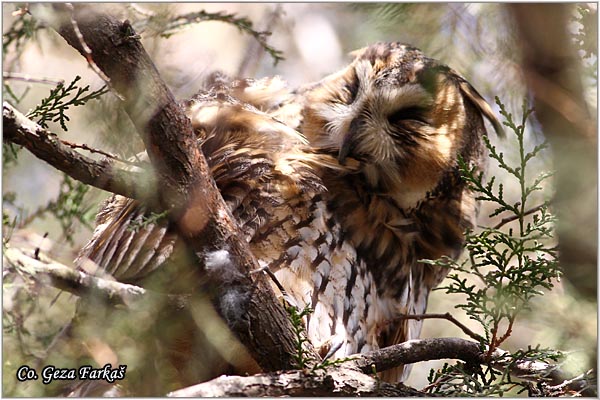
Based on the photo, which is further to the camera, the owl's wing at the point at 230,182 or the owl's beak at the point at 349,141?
the owl's beak at the point at 349,141

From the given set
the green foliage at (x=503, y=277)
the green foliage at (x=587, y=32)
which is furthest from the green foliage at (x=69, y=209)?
the green foliage at (x=587, y=32)

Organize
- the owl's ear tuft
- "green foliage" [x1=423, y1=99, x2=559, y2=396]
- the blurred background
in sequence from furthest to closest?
the owl's ear tuft → the blurred background → "green foliage" [x1=423, y1=99, x2=559, y2=396]

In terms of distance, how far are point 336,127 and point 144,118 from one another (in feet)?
3.19

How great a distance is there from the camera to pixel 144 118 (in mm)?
1637

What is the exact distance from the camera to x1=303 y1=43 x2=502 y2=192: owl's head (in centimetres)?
242

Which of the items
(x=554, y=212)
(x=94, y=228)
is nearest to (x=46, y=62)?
(x=94, y=228)

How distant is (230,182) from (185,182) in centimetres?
62

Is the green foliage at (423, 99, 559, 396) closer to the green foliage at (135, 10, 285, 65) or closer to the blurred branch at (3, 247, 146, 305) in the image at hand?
the blurred branch at (3, 247, 146, 305)

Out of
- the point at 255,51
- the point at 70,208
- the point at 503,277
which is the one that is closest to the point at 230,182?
the point at 70,208

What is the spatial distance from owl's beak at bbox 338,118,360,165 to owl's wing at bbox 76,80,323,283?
4.6 inches

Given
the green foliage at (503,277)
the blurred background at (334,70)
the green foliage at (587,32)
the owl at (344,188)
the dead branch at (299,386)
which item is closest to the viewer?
the dead branch at (299,386)

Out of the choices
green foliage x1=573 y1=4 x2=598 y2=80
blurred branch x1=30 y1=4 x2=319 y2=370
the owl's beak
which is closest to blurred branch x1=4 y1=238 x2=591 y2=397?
blurred branch x1=30 y1=4 x2=319 y2=370

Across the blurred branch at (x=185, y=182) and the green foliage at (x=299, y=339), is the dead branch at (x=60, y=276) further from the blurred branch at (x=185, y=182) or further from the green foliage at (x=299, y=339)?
the green foliage at (x=299, y=339)

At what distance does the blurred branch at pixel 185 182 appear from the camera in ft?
5.32
